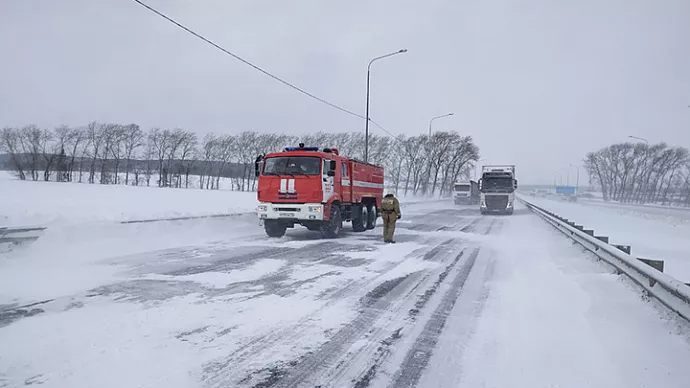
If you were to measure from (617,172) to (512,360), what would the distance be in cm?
10317

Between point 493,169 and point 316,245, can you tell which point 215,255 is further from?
point 493,169

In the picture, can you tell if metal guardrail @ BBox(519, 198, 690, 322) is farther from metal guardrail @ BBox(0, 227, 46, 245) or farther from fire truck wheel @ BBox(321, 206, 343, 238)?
metal guardrail @ BBox(0, 227, 46, 245)

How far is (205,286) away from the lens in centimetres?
673

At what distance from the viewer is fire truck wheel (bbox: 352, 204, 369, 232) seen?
15880mm

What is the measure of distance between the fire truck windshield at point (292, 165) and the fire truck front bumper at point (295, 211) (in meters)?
1.00

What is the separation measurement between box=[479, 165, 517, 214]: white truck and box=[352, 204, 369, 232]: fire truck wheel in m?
16.3

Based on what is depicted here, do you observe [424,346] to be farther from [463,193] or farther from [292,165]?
[463,193]

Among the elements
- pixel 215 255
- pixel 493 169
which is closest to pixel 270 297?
pixel 215 255

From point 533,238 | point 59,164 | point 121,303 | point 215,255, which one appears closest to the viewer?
point 121,303

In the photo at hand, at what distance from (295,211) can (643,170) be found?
95.4m

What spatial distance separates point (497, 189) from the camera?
3022cm

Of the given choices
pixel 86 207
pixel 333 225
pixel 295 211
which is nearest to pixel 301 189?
pixel 295 211

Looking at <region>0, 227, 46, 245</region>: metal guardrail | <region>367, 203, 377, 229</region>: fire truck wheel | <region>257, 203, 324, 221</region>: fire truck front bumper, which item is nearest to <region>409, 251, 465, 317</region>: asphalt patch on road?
<region>257, 203, 324, 221</region>: fire truck front bumper

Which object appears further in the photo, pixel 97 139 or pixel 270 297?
pixel 97 139
